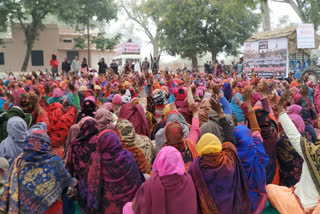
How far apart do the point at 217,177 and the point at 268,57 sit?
51.9ft

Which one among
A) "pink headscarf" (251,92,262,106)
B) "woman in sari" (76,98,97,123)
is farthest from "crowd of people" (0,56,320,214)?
"pink headscarf" (251,92,262,106)

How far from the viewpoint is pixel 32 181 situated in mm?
2484

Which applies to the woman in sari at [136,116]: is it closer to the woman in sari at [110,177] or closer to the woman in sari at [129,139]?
the woman in sari at [129,139]

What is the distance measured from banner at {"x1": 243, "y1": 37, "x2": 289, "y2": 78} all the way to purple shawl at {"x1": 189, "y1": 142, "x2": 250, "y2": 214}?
1388cm

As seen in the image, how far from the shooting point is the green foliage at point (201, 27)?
21.6 meters

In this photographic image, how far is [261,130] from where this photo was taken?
3.20 meters

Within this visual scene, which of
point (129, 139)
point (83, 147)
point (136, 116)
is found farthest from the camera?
point (136, 116)

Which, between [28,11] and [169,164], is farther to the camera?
[28,11]

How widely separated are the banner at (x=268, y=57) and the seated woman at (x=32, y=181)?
570 inches

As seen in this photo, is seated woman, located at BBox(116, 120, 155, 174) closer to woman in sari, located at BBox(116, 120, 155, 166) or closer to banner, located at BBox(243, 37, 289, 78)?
woman in sari, located at BBox(116, 120, 155, 166)

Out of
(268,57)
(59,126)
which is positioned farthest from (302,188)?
(268,57)

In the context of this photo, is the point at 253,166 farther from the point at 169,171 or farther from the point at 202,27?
the point at 202,27

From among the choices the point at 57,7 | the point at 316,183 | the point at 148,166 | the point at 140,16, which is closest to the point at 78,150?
the point at 148,166

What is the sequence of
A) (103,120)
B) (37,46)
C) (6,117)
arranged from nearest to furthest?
1. (103,120)
2. (6,117)
3. (37,46)
